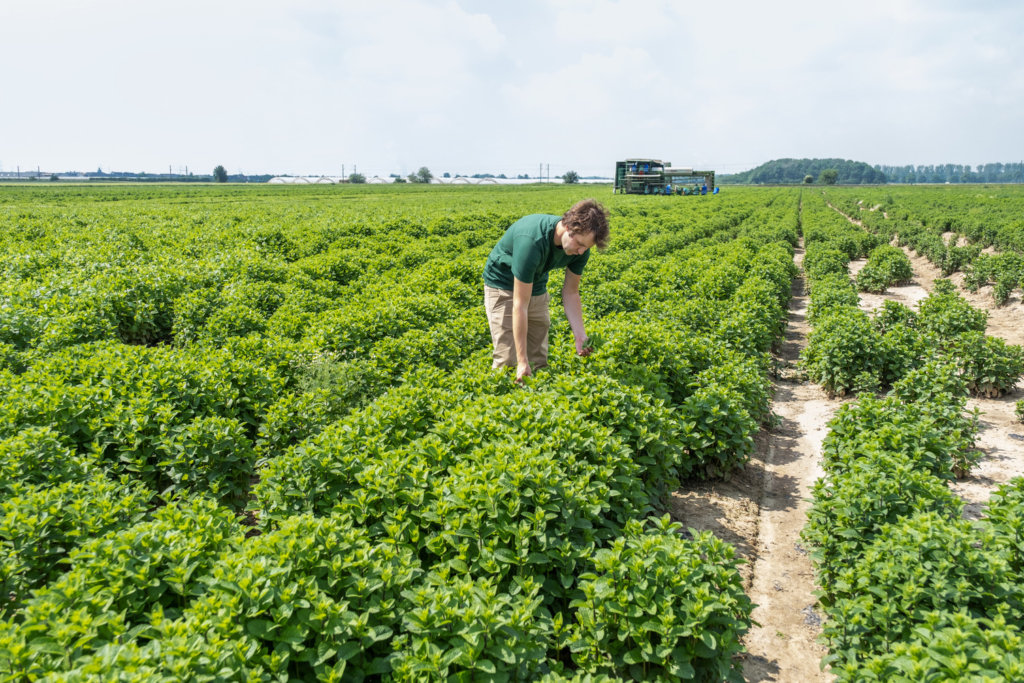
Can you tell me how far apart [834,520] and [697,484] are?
74.2 inches

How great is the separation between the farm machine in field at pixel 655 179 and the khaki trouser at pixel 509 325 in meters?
58.8

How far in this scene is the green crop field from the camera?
3002 millimetres

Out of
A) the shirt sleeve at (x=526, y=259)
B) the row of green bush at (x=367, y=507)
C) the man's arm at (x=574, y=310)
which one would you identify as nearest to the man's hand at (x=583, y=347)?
the man's arm at (x=574, y=310)

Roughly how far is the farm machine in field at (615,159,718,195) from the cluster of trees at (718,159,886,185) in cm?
13000

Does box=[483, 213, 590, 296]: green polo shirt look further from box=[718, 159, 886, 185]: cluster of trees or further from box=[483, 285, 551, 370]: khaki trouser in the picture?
A: box=[718, 159, 886, 185]: cluster of trees

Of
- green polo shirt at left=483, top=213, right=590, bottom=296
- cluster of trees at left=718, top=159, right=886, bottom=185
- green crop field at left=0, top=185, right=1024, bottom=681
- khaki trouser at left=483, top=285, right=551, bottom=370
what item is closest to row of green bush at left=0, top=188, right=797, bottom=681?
green crop field at left=0, top=185, right=1024, bottom=681

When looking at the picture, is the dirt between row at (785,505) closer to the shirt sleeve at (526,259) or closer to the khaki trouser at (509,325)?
the khaki trouser at (509,325)

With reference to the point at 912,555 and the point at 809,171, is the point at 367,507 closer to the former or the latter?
the point at 912,555

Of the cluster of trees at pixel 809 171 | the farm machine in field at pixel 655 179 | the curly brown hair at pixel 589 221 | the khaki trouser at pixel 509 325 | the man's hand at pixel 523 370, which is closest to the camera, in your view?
the curly brown hair at pixel 589 221

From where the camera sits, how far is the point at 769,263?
48.7ft

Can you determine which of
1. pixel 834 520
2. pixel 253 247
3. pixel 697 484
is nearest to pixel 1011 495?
pixel 834 520

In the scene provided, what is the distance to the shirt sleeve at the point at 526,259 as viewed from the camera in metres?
5.29

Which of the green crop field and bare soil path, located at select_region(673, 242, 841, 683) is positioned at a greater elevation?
the green crop field

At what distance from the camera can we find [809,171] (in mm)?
186250
